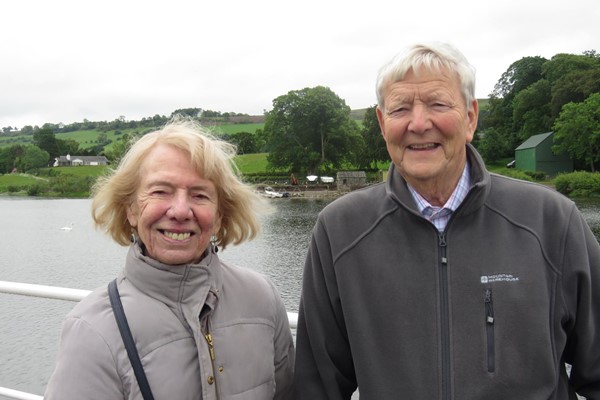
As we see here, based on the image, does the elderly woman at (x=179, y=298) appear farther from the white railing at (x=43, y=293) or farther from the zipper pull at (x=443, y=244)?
the zipper pull at (x=443, y=244)

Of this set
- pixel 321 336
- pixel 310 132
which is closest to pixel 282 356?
pixel 321 336

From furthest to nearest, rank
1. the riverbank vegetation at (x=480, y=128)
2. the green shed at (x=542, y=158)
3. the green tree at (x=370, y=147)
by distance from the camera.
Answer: the green tree at (x=370, y=147), the green shed at (x=542, y=158), the riverbank vegetation at (x=480, y=128)

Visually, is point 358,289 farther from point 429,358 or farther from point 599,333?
point 599,333

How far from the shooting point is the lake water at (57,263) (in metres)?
4.59

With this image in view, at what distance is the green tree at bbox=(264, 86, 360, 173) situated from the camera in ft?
218

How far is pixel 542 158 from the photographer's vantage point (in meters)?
56.8

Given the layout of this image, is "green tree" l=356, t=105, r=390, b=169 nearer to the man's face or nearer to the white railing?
the white railing

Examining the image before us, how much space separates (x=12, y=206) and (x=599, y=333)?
6906cm

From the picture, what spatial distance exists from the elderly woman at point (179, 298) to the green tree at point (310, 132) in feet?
210

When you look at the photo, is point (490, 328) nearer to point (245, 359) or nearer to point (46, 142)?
point (245, 359)

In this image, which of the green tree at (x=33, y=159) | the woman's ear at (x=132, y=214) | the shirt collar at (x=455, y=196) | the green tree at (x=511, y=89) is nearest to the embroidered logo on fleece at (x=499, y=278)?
the shirt collar at (x=455, y=196)

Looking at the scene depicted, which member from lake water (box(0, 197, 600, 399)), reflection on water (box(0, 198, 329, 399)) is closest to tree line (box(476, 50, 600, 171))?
lake water (box(0, 197, 600, 399))

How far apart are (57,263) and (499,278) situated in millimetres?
27482

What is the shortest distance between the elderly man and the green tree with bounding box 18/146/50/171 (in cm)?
10326
